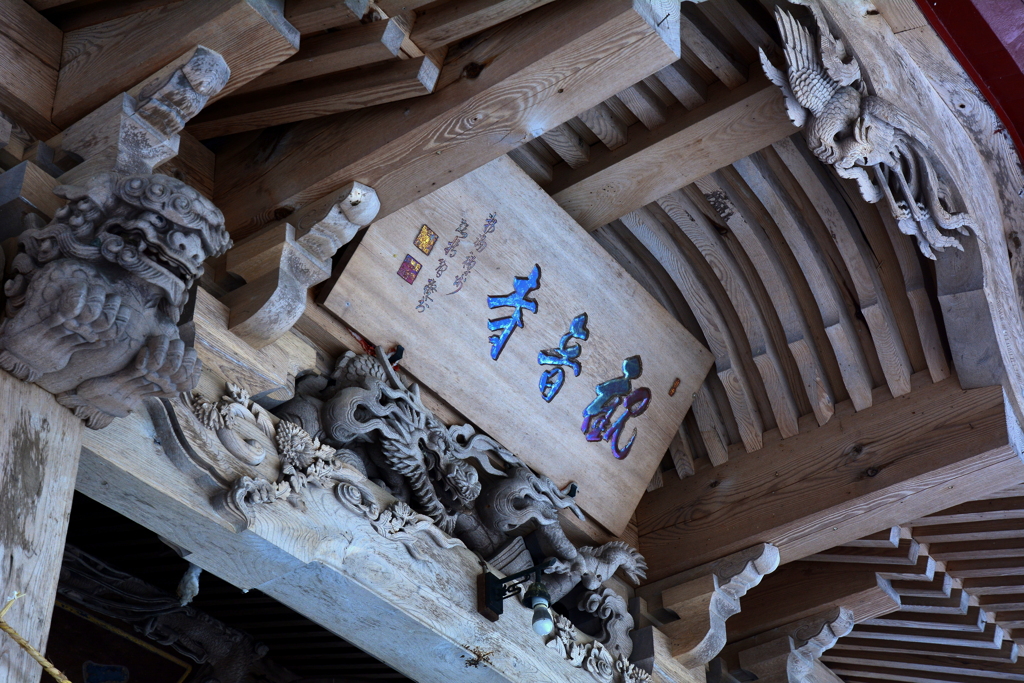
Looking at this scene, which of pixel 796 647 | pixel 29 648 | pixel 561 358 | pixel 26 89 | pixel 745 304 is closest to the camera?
pixel 29 648

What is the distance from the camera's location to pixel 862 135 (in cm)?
313

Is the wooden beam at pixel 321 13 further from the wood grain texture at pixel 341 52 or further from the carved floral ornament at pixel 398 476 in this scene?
the carved floral ornament at pixel 398 476

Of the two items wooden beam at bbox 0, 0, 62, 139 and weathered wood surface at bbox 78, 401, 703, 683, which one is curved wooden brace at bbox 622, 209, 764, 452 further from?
wooden beam at bbox 0, 0, 62, 139

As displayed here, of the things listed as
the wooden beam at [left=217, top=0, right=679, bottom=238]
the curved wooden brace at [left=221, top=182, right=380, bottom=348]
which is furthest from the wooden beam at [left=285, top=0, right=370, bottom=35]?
the curved wooden brace at [left=221, top=182, right=380, bottom=348]

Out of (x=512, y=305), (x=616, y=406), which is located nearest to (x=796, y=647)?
(x=616, y=406)

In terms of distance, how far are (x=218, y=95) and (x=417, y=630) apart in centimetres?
163

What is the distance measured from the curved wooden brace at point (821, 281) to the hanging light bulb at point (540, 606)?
4.98ft

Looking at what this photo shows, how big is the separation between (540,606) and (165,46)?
6.69 feet

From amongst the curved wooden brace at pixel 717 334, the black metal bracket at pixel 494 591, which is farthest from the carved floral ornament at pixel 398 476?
the curved wooden brace at pixel 717 334

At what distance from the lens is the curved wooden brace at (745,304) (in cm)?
387

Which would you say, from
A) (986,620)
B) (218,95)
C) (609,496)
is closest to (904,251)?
(609,496)

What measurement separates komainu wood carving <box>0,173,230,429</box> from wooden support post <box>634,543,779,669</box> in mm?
2377

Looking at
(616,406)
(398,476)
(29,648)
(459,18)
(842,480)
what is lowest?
(29,648)

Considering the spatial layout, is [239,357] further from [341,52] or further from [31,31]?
[31,31]
